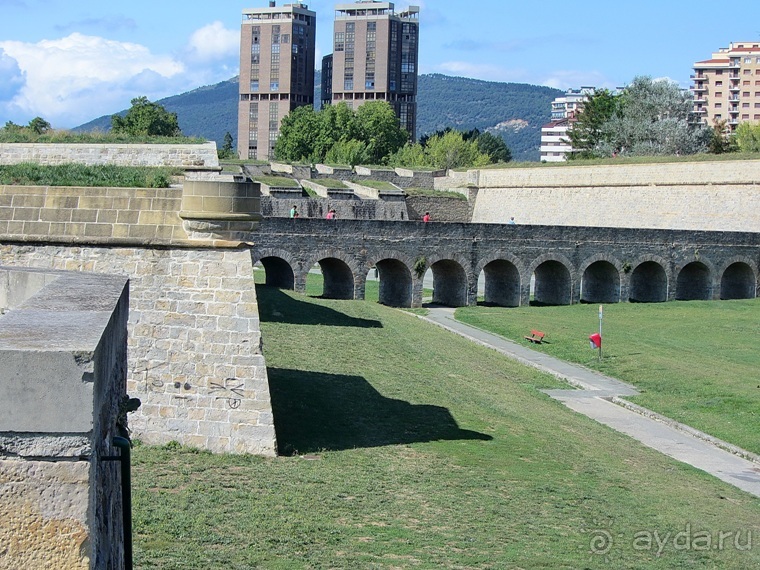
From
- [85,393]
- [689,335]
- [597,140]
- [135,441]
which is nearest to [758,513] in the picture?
[135,441]

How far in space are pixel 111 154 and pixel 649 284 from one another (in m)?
26.0

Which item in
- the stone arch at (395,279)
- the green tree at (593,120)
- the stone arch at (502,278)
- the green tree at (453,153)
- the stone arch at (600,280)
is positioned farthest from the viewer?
the green tree at (453,153)

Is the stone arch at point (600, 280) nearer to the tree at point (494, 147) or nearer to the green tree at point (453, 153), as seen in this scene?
the green tree at point (453, 153)

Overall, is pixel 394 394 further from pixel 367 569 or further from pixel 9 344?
pixel 9 344

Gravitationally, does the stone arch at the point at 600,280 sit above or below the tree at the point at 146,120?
below

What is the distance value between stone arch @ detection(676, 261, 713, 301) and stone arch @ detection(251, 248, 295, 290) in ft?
55.3

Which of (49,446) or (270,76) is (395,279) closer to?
(49,446)

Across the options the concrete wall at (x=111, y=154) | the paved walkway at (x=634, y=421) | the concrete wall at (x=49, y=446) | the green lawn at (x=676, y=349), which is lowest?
the paved walkway at (x=634, y=421)

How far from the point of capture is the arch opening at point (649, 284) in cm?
4412

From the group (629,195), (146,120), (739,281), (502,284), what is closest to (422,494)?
(502,284)

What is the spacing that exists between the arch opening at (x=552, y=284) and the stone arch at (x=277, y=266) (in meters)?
10.8

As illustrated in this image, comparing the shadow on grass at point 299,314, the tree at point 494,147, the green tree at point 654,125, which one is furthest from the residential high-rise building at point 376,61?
the shadow on grass at point 299,314

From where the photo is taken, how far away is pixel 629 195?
5134 centimetres

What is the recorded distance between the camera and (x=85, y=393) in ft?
10.7
